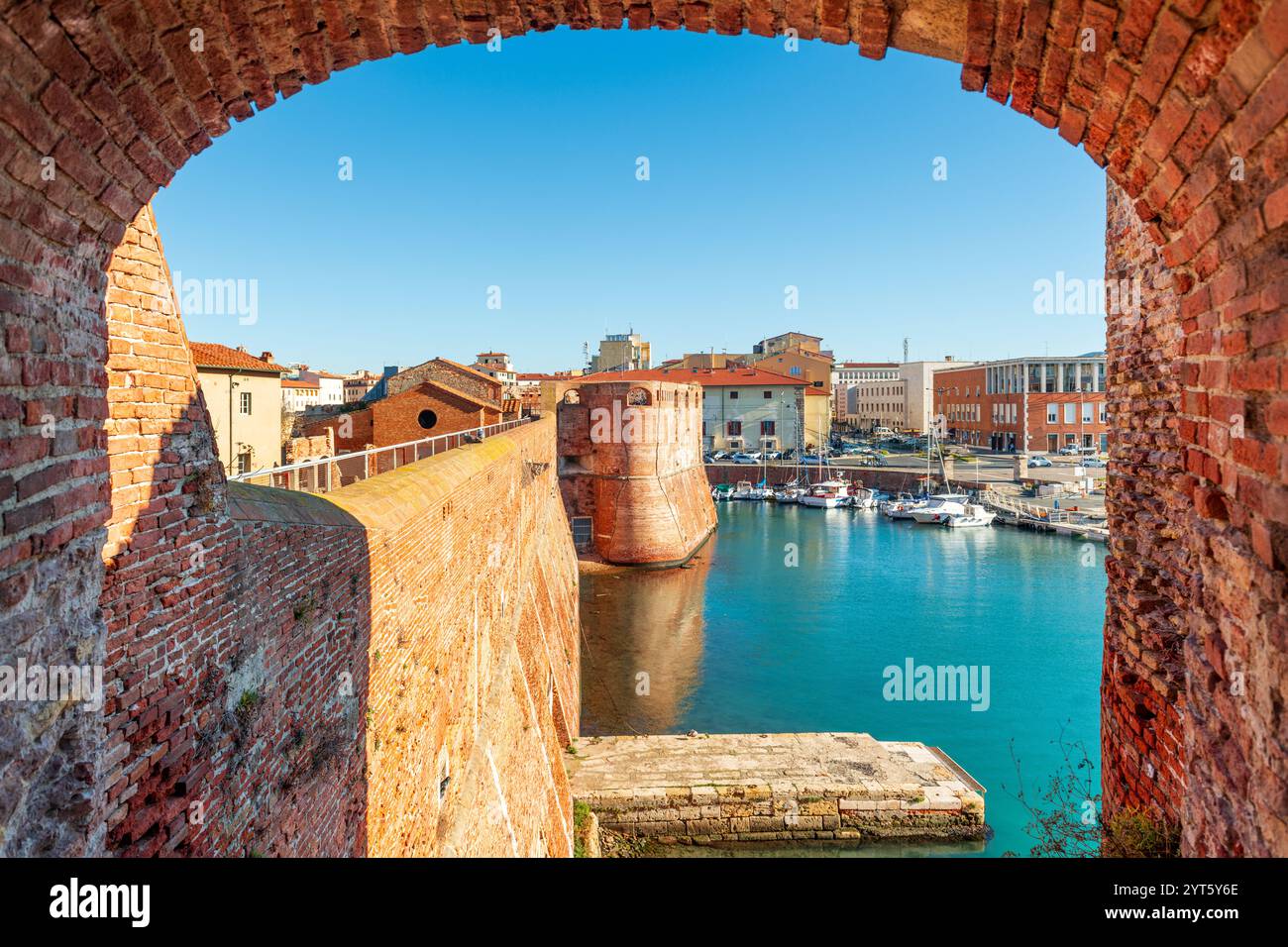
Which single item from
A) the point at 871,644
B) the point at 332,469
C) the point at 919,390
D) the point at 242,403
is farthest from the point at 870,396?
the point at 332,469

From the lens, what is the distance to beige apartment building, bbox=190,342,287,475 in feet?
74.9

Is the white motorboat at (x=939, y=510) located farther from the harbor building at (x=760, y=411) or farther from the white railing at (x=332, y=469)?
the white railing at (x=332, y=469)

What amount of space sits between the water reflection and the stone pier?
4.81 meters

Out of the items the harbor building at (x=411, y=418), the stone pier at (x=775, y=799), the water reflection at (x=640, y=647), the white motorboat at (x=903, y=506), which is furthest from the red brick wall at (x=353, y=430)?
the white motorboat at (x=903, y=506)

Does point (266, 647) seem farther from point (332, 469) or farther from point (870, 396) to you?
point (870, 396)

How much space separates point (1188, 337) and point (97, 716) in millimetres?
4374

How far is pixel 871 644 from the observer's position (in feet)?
89.0

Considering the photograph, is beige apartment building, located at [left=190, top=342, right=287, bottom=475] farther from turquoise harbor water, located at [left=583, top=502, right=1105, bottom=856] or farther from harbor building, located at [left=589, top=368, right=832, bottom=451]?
harbor building, located at [left=589, top=368, right=832, bottom=451]

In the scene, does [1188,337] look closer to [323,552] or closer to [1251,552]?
[1251,552]

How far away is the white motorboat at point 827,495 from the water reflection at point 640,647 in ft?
62.4

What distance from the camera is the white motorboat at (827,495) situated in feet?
179

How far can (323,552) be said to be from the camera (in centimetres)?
498

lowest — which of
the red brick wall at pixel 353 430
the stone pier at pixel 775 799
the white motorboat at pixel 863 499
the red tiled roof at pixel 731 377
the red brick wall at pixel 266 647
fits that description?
the stone pier at pixel 775 799
